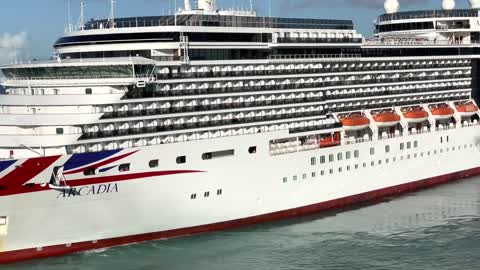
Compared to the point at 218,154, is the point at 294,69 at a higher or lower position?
higher

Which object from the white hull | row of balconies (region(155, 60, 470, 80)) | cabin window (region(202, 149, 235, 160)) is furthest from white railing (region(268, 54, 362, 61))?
cabin window (region(202, 149, 235, 160))

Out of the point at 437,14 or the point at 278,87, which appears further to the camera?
the point at 437,14

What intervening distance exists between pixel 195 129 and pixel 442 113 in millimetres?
18100

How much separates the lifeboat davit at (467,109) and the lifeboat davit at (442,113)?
1222 millimetres

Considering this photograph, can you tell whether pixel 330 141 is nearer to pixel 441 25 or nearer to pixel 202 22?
pixel 202 22

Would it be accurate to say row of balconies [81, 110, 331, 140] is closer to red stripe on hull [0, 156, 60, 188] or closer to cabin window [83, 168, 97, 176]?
cabin window [83, 168, 97, 176]

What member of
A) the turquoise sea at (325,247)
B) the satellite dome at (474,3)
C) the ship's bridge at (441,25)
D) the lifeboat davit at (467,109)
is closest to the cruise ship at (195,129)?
the turquoise sea at (325,247)

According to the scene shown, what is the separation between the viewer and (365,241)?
91.7 ft

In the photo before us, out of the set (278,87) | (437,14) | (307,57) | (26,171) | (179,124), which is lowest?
(26,171)

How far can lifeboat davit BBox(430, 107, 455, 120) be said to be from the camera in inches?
1543

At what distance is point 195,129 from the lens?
27688mm

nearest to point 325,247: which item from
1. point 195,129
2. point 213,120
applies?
point 213,120

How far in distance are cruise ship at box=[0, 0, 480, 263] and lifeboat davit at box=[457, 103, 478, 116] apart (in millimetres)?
4422

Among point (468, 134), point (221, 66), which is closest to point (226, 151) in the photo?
point (221, 66)
